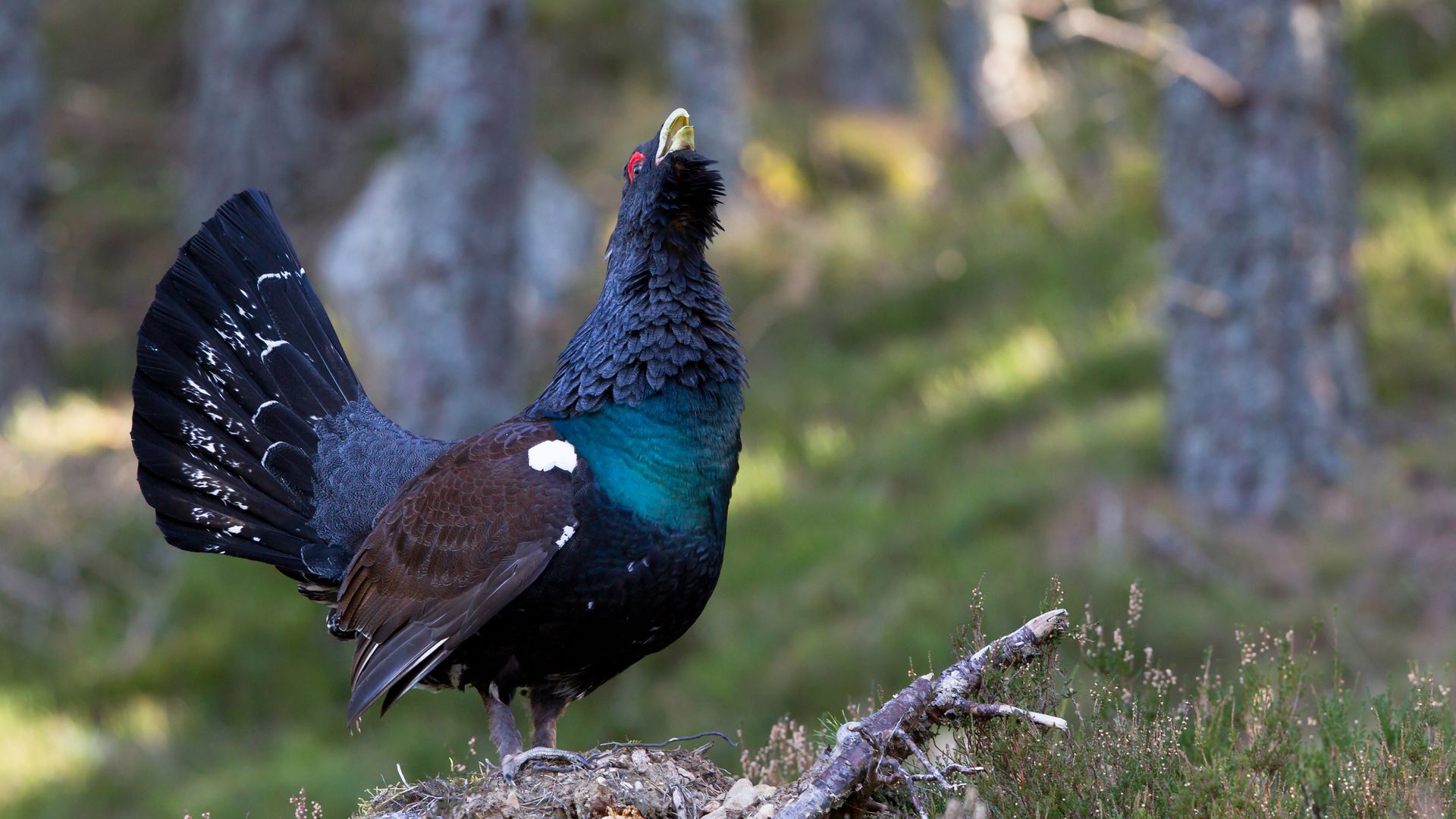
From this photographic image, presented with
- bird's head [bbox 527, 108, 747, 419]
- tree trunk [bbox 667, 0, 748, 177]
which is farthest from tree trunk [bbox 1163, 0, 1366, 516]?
tree trunk [bbox 667, 0, 748, 177]

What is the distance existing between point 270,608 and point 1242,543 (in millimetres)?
4998

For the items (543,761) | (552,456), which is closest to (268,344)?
(552,456)

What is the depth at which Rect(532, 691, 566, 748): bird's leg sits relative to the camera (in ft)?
12.4

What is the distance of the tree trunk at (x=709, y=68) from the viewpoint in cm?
1085

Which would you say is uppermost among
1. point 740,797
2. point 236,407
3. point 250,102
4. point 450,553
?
point 250,102

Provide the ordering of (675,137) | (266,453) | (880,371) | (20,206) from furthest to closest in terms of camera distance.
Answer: (20,206), (880,371), (266,453), (675,137)

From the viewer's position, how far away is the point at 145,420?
4.26 meters

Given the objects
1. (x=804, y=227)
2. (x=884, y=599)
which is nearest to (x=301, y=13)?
(x=804, y=227)

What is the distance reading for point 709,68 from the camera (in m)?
10.9

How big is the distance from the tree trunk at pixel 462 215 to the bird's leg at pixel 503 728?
435 cm

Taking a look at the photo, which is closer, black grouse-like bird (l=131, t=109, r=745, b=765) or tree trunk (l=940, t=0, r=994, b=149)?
black grouse-like bird (l=131, t=109, r=745, b=765)

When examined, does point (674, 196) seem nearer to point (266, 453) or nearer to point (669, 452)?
point (669, 452)

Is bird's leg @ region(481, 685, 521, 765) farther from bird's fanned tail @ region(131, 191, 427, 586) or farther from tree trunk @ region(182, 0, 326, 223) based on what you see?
tree trunk @ region(182, 0, 326, 223)

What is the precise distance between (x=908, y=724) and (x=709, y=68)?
28.2 feet
